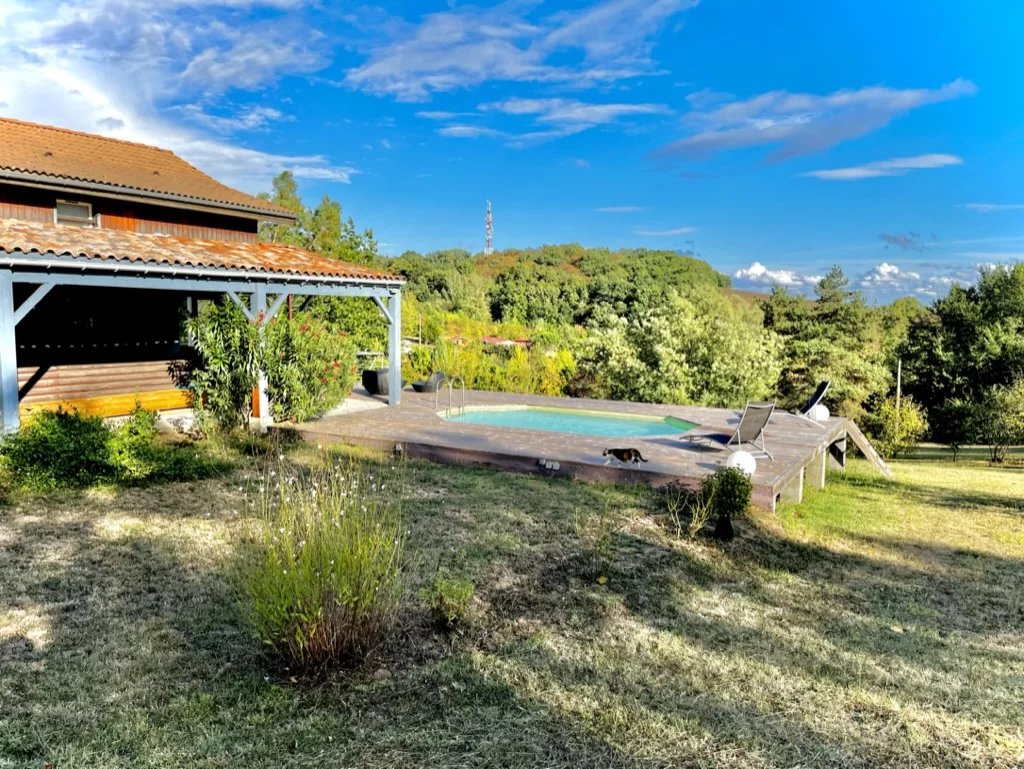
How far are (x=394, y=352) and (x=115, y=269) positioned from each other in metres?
5.09

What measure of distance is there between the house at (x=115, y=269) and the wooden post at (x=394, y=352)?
0.03m

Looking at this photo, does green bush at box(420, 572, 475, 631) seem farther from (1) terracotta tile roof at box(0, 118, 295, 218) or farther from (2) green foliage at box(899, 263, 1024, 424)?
(2) green foliage at box(899, 263, 1024, 424)

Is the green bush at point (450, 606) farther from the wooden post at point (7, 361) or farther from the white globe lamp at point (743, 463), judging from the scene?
the wooden post at point (7, 361)

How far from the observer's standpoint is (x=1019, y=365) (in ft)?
95.8

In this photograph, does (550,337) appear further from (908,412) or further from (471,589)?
(471,589)

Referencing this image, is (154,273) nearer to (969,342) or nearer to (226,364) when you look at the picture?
(226,364)

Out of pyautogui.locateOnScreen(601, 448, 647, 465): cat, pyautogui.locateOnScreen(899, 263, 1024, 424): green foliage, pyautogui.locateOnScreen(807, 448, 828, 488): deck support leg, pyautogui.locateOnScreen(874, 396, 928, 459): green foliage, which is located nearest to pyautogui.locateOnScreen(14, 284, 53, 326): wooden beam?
pyautogui.locateOnScreen(601, 448, 647, 465): cat

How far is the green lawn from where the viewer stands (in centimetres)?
287

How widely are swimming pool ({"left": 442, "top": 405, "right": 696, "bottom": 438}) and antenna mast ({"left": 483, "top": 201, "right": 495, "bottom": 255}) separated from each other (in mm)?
44129

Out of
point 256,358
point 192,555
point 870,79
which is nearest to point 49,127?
point 256,358

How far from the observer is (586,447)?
8.98 metres

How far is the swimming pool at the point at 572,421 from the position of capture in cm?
1210

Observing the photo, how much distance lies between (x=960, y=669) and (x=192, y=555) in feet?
17.3

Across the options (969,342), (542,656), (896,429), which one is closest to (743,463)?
(542,656)
